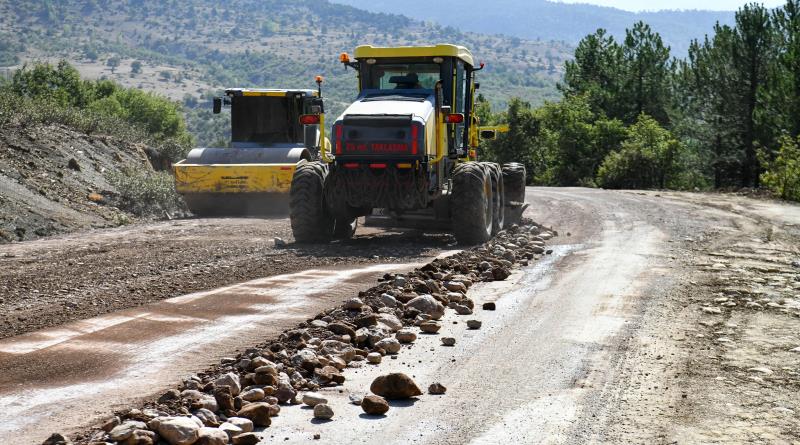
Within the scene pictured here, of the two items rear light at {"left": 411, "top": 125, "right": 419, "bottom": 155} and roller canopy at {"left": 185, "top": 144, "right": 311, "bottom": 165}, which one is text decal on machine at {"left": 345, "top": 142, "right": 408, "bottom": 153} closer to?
rear light at {"left": 411, "top": 125, "right": 419, "bottom": 155}

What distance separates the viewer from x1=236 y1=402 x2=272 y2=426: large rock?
596 centimetres

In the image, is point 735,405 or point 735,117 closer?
point 735,405

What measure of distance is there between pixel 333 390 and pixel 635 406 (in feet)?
6.78

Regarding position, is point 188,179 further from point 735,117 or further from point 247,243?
point 735,117

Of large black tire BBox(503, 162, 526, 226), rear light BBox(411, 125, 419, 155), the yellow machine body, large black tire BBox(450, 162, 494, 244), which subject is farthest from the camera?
the yellow machine body

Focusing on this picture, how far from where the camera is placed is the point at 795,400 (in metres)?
6.70

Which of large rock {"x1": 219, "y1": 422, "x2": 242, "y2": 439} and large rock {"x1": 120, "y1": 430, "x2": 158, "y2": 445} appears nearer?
large rock {"x1": 120, "y1": 430, "x2": 158, "y2": 445}

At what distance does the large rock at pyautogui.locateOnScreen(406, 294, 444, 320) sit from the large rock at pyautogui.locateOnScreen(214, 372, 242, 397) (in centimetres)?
300

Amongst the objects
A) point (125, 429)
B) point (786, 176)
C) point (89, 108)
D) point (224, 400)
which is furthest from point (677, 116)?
point (125, 429)

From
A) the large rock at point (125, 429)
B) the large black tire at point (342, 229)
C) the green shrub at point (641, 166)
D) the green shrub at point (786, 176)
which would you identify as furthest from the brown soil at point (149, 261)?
the green shrub at point (641, 166)

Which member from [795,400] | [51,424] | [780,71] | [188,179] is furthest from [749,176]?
[51,424]

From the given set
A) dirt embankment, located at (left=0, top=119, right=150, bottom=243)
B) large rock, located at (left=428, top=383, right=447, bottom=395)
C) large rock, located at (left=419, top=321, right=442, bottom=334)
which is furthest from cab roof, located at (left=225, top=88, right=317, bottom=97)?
large rock, located at (left=428, top=383, right=447, bottom=395)

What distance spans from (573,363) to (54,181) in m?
16.9

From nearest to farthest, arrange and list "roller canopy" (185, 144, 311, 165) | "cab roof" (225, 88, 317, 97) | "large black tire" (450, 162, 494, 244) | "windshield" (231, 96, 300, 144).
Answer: "large black tire" (450, 162, 494, 244), "roller canopy" (185, 144, 311, 165), "cab roof" (225, 88, 317, 97), "windshield" (231, 96, 300, 144)
